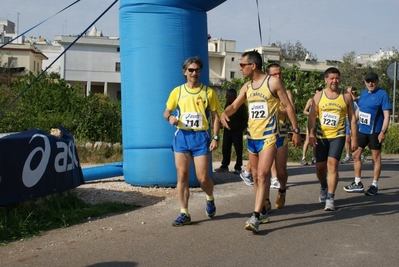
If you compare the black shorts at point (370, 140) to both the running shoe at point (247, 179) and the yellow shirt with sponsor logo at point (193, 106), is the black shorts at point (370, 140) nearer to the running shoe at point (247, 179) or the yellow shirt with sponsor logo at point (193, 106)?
the running shoe at point (247, 179)

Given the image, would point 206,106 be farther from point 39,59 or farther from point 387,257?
point 39,59

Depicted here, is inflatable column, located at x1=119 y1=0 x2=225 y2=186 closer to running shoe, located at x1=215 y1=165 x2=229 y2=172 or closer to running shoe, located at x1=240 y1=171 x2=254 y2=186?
running shoe, located at x1=240 y1=171 x2=254 y2=186

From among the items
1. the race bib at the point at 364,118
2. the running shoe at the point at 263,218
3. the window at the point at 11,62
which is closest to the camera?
the running shoe at the point at 263,218

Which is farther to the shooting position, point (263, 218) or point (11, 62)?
point (11, 62)

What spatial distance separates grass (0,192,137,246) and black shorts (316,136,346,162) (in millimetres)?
2651

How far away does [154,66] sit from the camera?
9.30 meters

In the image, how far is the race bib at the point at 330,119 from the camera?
8172 millimetres

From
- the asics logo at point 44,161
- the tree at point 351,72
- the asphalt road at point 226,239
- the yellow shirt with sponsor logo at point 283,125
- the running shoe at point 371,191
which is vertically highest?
the tree at point 351,72

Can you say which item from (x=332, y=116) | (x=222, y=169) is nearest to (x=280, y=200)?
(x=332, y=116)

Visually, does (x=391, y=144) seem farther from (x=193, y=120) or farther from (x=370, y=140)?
(x=193, y=120)

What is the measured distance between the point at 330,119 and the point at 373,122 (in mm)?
2098

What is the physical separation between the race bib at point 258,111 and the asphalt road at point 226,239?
1.30 meters

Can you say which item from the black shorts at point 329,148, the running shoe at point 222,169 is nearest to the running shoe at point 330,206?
the black shorts at point 329,148

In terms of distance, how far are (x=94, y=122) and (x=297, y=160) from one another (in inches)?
227
